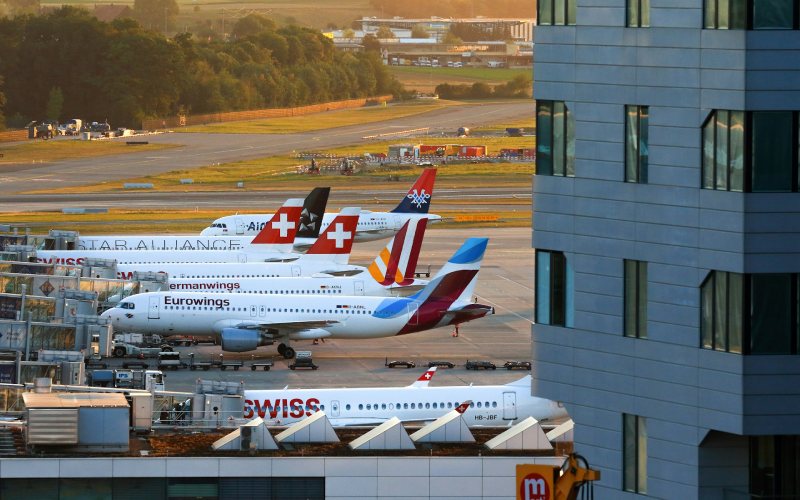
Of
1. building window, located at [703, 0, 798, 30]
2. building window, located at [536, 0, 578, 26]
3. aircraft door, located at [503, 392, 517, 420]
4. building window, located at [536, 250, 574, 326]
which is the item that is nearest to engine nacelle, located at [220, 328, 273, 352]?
aircraft door, located at [503, 392, 517, 420]

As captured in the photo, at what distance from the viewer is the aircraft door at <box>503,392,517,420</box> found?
2798 inches

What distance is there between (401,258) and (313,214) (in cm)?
2560

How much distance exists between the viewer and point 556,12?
35125 millimetres

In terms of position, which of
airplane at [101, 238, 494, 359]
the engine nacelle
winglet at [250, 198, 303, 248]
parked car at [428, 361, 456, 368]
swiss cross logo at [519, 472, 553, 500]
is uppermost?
swiss cross logo at [519, 472, 553, 500]

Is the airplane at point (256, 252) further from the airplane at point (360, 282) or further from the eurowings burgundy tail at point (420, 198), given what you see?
the eurowings burgundy tail at point (420, 198)

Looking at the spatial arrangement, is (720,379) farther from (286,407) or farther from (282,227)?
(282,227)

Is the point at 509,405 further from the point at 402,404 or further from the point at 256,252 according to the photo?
the point at 256,252

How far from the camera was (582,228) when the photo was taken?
34344mm

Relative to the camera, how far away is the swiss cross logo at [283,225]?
412ft

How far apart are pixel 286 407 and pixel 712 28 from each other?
41125 millimetres

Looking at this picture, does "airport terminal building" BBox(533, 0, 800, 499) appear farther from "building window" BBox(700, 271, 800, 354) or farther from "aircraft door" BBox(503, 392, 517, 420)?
"aircraft door" BBox(503, 392, 517, 420)

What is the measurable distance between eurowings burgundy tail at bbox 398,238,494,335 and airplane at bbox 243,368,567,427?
77.5ft

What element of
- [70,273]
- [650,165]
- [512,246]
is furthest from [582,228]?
[512,246]

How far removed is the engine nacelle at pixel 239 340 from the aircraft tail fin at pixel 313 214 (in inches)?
1411
